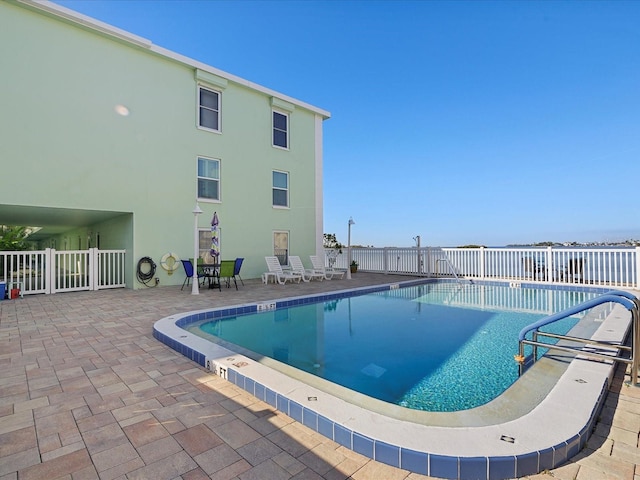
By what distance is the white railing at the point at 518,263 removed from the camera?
31.5ft

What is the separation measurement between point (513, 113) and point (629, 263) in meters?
8.72

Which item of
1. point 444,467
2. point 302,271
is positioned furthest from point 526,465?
point 302,271

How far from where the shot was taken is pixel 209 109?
11039 millimetres

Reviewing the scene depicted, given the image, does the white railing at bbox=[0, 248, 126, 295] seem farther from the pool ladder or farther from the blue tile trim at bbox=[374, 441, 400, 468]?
the pool ladder

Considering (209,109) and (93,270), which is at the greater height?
(209,109)

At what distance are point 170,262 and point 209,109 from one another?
5.38m

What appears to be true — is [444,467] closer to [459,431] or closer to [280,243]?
[459,431]

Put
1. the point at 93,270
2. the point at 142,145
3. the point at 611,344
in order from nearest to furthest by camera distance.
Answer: the point at 611,344 → the point at 93,270 → the point at 142,145

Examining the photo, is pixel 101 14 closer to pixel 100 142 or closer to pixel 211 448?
pixel 100 142

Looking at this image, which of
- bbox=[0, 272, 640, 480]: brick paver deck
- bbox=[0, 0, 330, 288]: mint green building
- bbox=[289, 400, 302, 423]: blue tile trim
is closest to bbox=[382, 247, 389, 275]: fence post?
bbox=[0, 0, 330, 288]: mint green building

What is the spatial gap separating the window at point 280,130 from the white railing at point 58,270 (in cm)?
692

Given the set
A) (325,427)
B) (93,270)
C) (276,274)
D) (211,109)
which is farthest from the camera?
(211,109)

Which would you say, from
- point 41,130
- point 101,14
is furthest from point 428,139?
point 41,130

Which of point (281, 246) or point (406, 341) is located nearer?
point (406, 341)
